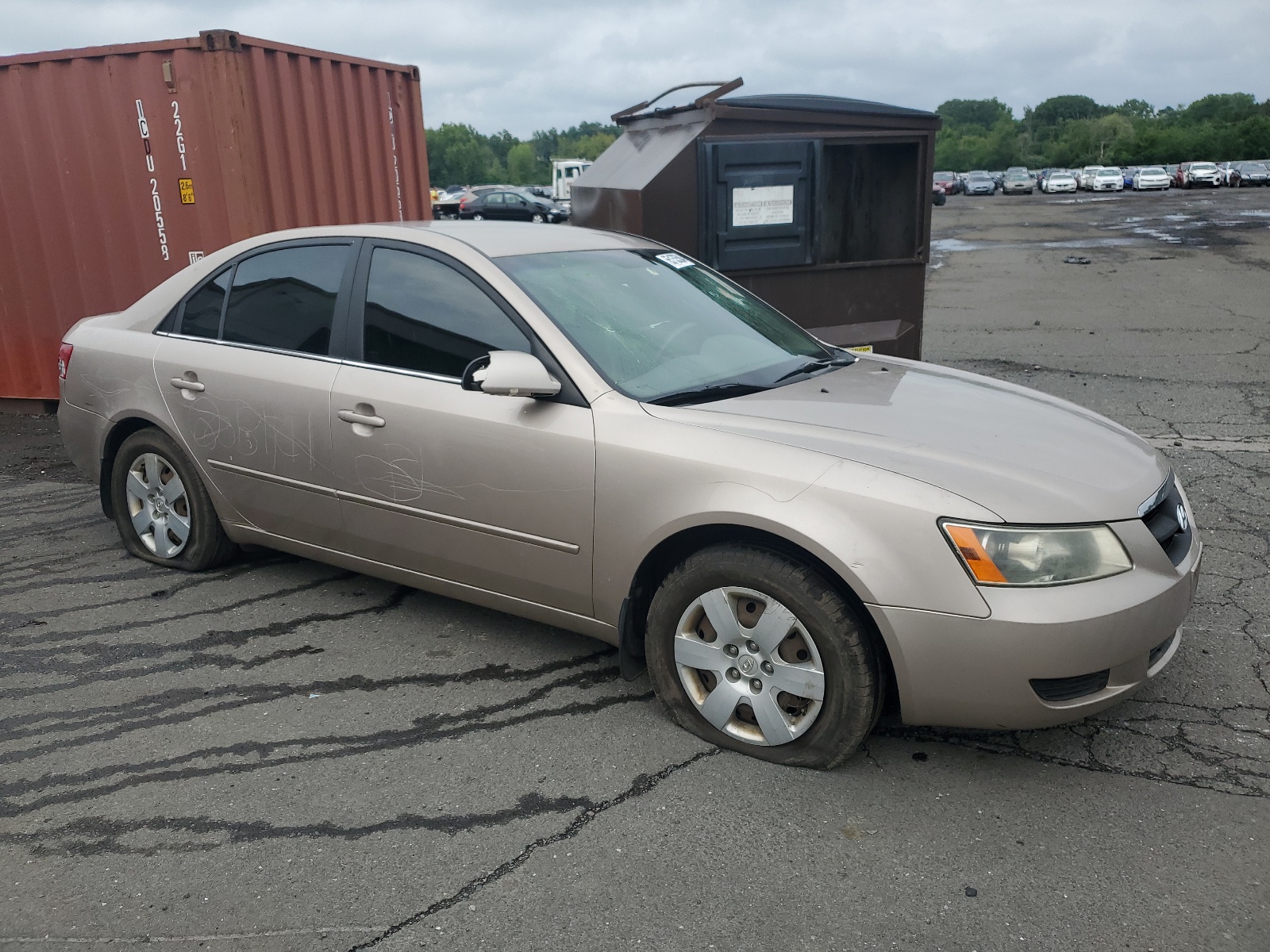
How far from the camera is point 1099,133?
4599 inches

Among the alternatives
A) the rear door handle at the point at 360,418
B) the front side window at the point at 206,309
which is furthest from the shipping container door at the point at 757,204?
the rear door handle at the point at 360,418

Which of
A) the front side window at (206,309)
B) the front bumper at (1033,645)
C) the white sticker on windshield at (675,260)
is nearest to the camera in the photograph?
the front bumper at (1033,645)

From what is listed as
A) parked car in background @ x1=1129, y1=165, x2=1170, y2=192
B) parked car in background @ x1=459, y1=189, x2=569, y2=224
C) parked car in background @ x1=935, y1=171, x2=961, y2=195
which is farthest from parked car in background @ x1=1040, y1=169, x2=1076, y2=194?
parked car in background @ x1=459, y1=189, x2=569, y2=224

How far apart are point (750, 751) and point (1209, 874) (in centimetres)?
123

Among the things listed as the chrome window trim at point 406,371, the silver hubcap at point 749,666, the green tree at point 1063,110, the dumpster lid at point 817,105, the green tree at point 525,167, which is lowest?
the silver hubcap at point 749,666

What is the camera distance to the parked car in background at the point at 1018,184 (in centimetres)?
5919

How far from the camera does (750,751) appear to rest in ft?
10.4

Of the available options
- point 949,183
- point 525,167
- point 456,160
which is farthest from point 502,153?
point 949,183

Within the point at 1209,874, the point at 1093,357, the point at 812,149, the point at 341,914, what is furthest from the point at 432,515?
the point at 1093,357

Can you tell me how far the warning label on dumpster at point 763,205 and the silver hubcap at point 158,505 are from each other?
3.71 metres

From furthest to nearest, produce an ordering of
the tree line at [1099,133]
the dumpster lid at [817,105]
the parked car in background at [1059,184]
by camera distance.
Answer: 1. the tree line at [1099,133]
2. the parked car in background at [1059,184]
3. the dumpster lid at [817,105]

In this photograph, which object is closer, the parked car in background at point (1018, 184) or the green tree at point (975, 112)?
the parked car in background at point (1018, 184)

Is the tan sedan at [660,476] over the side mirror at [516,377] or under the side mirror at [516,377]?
under

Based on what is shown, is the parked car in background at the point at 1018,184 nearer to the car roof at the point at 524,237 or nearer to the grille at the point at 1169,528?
the car roof at the point at 524,237
